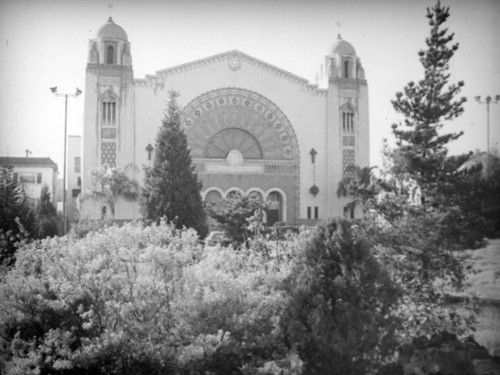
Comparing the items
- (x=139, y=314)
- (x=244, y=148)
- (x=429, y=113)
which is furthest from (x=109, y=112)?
(x=139, y=314)

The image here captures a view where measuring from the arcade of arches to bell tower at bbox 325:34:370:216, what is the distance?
9.86 feet

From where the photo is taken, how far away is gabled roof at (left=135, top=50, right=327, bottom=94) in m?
39.9

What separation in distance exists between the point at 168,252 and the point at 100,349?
2154 millimetres

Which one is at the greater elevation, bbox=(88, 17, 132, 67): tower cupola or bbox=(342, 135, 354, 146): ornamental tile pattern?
bbox=(88, 17, 132, 67): tower cupola

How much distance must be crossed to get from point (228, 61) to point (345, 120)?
10.0 m

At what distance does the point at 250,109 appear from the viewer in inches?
1624

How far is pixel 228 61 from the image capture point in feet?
135

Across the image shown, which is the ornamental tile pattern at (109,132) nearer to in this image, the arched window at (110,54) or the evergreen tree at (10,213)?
the arched window at (110,54)

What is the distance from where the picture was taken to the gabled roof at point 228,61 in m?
39.9

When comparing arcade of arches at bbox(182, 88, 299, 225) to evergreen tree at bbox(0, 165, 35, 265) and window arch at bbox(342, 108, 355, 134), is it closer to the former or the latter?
window arch at bbox(342, 108, 355, 134)

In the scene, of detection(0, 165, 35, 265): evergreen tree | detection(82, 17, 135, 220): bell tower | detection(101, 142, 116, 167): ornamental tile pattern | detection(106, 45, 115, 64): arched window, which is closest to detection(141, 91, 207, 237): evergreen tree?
detection(0, 165, 35, 265): evergreen tree

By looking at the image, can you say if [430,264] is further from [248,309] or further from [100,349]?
[100,349]

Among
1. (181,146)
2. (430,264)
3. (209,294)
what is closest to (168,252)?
(209,294)

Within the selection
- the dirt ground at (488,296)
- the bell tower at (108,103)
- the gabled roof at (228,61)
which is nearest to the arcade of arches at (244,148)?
the gabled roof at (228,61)
